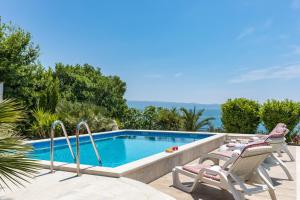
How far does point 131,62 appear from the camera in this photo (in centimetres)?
2919

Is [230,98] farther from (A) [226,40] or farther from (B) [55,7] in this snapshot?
(B) [55,7]

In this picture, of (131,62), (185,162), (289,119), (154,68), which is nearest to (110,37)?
(131,62)

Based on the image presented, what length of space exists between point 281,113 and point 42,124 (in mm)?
11446

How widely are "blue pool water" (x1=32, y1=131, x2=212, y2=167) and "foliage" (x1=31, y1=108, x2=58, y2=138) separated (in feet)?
5.63

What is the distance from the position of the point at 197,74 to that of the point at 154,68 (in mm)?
4801

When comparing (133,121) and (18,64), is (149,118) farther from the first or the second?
(18,64)

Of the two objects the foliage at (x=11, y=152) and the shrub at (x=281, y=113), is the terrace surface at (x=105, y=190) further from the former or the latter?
the shrub at (x=281, y=113)

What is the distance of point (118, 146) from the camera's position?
12844mm

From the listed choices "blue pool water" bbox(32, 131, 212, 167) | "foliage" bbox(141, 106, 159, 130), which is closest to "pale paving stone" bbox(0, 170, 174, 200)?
"blue pool water" bbox(32, 131, 212, 167)

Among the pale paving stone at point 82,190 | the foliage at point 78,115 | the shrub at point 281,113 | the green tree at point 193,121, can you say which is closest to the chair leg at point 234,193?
the pale paving stone at point 82,190

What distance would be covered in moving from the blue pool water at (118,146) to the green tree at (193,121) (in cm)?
205

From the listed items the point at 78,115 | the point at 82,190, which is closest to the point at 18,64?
the point at 78,115

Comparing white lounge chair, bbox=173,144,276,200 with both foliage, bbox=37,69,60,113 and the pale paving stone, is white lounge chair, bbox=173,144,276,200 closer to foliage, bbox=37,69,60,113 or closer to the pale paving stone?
the pale paving stone

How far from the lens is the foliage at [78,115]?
1442cm
